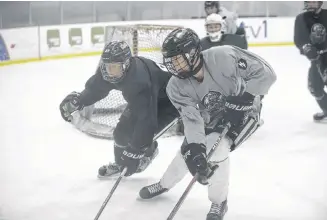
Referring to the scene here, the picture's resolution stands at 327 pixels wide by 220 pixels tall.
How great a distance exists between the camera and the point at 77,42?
534 centimetres

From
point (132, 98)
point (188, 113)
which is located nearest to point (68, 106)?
point (132, 98)

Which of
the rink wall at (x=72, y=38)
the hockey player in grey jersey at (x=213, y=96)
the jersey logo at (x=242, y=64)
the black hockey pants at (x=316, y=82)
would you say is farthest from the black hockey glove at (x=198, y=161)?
the rink wall at (x=72, y=38)

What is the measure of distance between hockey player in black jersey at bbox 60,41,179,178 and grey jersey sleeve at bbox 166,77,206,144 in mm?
224

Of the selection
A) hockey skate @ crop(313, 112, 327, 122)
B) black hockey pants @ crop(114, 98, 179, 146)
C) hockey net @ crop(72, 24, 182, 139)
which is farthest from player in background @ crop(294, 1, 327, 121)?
black hockey pants @ crop(114, 98, 179, 146)

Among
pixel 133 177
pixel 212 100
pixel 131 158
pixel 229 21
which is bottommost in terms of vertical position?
pixel 133 177

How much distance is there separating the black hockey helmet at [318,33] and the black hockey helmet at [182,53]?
1460mm

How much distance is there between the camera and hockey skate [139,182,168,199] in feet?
5.42

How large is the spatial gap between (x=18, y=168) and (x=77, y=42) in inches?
144

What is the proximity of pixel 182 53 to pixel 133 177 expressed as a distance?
0.80 metres

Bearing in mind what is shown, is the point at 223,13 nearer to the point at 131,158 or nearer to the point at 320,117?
the point at 320,117

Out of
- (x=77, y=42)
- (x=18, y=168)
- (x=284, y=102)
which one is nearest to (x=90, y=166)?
(x=18, y=168)

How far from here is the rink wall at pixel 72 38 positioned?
14.8 ft

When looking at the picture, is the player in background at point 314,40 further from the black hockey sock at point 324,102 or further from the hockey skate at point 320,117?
the hockey skate at point 320,117

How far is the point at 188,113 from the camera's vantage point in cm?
134
